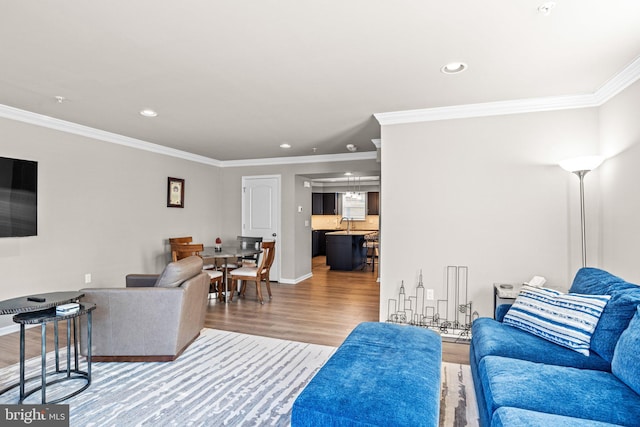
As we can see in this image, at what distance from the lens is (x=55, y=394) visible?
2.44 m

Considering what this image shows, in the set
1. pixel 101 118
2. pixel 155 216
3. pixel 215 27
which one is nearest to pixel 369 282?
pixel 155 216

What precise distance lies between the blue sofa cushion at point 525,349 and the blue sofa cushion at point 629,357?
0.17m

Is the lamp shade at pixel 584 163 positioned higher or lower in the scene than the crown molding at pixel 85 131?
lower

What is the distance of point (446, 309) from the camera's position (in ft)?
12.3

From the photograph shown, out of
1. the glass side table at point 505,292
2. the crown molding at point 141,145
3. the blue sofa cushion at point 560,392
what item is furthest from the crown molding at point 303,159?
the blue sofa cushion at point 560,392

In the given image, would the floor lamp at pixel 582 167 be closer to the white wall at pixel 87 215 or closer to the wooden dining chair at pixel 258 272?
the wooden dining chair at pixel 258 272

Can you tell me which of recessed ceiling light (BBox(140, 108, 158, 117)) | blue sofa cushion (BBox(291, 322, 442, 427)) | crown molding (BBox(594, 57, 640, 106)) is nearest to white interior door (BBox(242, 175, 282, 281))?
recessed ceiling light (BBox(140, 108, 158, 117))

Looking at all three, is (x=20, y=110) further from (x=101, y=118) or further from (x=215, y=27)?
(x=215, y=27)

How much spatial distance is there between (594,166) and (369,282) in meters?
4.54

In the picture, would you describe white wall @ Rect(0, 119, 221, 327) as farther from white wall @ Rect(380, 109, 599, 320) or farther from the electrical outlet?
the electrical outlet

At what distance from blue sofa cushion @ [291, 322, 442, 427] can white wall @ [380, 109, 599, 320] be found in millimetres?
1671

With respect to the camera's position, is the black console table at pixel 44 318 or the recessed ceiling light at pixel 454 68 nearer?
the black console table at pixel 44 318

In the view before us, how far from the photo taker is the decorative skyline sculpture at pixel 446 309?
145 inches

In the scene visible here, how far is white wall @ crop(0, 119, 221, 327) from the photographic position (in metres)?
3.89
